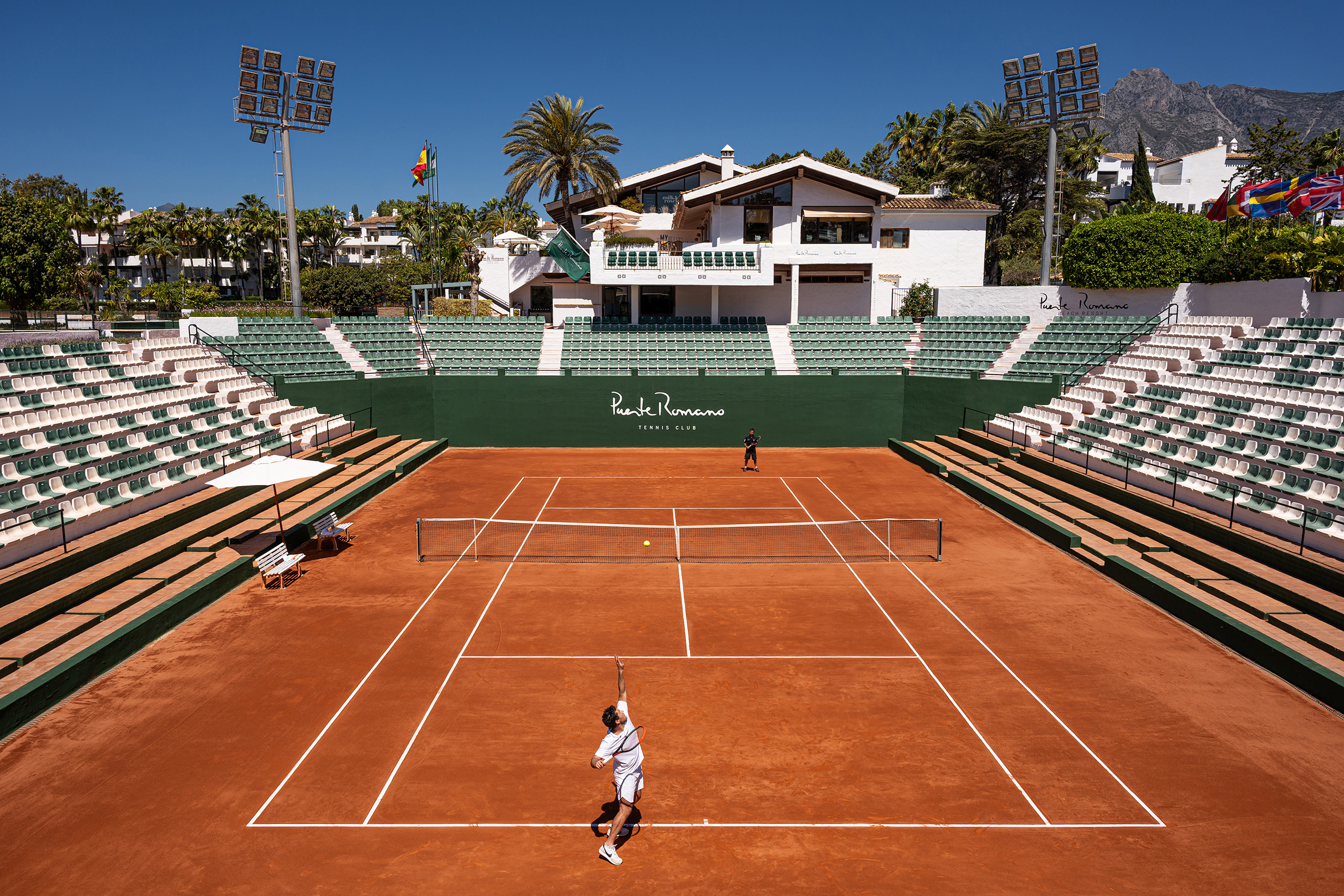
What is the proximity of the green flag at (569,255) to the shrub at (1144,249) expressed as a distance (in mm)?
22230

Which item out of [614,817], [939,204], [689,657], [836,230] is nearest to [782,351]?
[836,230]

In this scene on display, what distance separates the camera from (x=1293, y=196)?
2414 cm

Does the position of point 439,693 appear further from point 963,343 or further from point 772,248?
point 772,248

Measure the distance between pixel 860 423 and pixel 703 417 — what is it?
6.60 m

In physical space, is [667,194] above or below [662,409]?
above

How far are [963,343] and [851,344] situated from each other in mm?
4796

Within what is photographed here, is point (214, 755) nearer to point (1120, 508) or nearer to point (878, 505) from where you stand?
point (878, 505)

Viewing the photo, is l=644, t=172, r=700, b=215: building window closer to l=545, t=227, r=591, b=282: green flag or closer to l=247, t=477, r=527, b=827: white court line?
l=545, t=227, r=591, b=282: green flag

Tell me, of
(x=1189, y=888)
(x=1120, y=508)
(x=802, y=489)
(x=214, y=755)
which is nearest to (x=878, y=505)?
(x=802, y=489)

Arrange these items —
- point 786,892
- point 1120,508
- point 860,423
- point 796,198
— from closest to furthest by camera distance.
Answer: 1. point 786,892
2. point 1120,508
3. point 860,423
4. point 796,198

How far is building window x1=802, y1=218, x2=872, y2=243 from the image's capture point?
37.5 meters

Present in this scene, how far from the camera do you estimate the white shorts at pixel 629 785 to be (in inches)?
299

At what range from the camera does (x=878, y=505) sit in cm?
2205

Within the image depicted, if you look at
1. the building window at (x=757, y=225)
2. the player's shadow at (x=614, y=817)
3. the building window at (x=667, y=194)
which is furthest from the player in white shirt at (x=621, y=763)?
the building window at (x=667, y=194)
